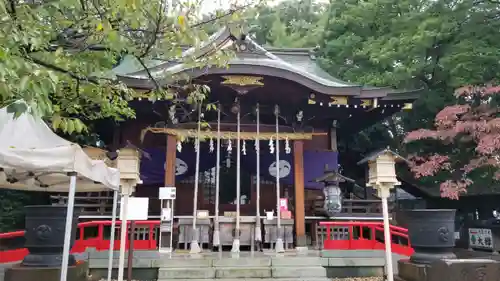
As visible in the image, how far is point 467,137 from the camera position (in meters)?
10.1

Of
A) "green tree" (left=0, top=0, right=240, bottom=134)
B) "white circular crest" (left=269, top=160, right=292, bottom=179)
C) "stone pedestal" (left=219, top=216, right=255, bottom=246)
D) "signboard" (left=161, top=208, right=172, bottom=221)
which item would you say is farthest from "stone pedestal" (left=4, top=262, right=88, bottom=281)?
"white circular crest" (left=269, top=160, right=292, bottom=179)

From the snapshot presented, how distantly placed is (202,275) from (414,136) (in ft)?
24.3

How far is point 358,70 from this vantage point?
14164 mm

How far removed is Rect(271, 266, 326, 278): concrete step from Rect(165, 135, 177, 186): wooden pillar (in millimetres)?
3730

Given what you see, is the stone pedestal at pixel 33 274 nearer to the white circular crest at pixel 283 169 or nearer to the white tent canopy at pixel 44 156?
the white tent canopy at pixel 44 156

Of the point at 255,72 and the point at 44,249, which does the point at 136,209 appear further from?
the point at 255,72

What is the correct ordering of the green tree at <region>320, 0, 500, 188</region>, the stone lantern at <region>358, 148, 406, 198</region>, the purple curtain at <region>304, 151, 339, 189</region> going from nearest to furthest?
the stone lantern at <region>358, 148, 406, 198</region>
the green tree at <region>320, 0, 500, 188</region>
the purple curtain at <region>304, 151, 339, 189</region>

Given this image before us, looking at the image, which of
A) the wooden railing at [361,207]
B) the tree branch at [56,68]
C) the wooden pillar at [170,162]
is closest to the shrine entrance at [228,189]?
the wooden railing at [361,207]

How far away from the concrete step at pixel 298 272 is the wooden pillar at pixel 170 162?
12.2 ft

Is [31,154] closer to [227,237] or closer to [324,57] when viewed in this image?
[227,237]

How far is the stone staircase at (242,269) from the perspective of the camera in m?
6.64

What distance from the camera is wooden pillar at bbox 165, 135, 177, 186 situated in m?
9.30

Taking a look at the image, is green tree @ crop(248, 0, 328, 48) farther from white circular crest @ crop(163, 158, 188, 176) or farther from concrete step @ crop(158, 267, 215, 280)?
concrete step @ crop(158, 267, 215, 280)

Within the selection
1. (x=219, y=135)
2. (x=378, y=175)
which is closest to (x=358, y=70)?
(x=219, y=135)
